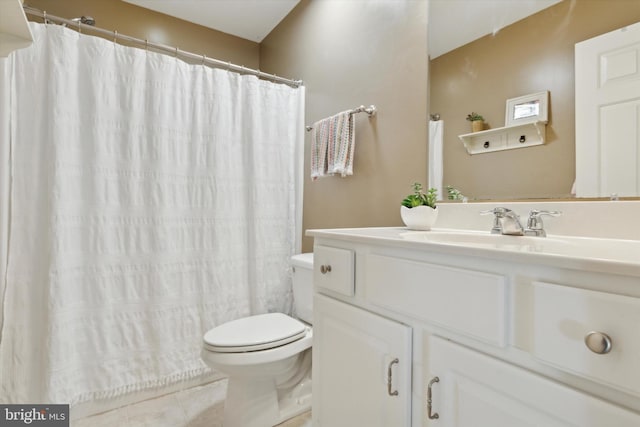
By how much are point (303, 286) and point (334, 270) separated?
28.9 inches

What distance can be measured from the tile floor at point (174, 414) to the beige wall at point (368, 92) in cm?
99

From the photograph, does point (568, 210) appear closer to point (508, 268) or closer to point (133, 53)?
point (508, 268)

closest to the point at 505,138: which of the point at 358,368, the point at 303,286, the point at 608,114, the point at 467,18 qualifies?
the point at 608,114

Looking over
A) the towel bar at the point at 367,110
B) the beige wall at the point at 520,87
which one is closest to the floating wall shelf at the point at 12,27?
the towel bar at the point at 367,110

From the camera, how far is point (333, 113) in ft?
6.22

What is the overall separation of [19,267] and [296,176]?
146 cm

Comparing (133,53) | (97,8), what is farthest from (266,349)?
(97,8)

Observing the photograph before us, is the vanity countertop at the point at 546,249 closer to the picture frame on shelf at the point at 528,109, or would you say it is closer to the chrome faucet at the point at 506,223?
the chrome faucet at the point at 506,223

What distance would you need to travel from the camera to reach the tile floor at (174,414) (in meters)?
1.48

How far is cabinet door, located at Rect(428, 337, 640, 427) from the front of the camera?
503 millimetres

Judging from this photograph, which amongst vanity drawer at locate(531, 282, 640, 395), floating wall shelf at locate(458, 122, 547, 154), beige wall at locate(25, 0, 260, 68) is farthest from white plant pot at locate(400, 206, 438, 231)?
beige wall at locate(25, 0, 260, 68)

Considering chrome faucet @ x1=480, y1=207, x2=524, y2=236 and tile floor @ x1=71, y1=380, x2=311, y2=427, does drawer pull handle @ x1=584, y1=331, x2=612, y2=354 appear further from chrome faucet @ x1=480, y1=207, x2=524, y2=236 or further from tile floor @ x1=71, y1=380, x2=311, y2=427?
tile floor @ x1=71, y1=380, x2=311, y2=427

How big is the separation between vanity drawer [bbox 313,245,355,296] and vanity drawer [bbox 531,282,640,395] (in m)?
0.49

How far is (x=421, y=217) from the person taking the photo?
1201 mm
